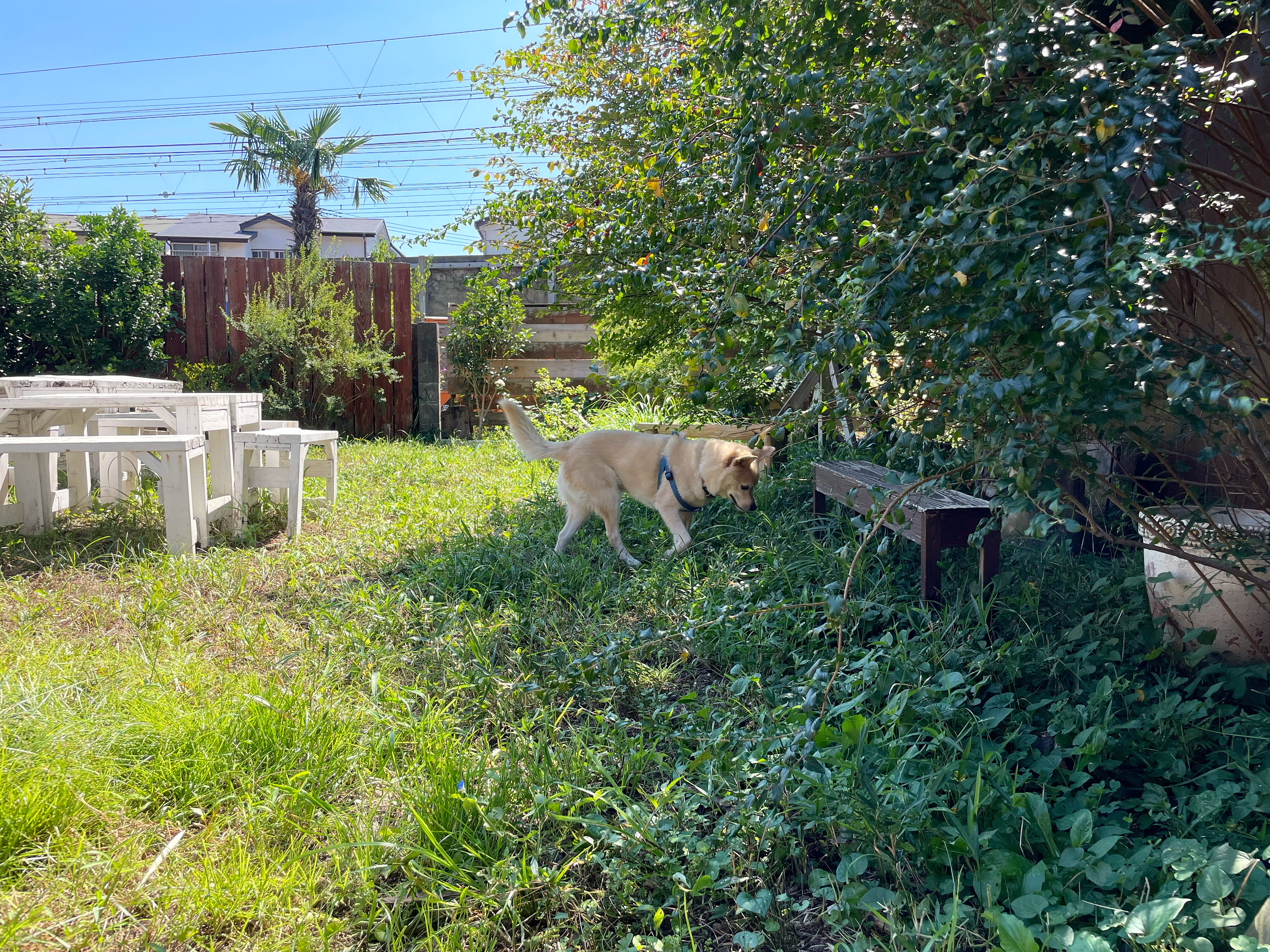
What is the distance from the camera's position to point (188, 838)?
1.92 meters

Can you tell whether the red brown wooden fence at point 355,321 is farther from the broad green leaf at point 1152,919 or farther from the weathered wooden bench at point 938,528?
the broad green leaf at point 1152,919

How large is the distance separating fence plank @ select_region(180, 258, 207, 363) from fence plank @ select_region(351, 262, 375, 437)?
1931mm

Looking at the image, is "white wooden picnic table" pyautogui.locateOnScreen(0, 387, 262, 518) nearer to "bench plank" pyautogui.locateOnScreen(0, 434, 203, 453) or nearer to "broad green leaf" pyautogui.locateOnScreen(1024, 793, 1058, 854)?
"bench plank" pyautogui.locateOnScreen(0, 434, 203, 453)

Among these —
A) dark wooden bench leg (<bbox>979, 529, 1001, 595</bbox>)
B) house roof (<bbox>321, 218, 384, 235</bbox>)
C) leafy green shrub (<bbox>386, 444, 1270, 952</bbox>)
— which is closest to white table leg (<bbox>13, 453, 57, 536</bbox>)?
leafy green shrub (<bbox>386, 444, 1270, 952</bbox>)

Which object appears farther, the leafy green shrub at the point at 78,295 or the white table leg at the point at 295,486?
the leafy green shrub at the point at 78,295

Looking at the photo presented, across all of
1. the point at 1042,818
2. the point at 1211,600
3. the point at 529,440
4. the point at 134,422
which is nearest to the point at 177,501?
the point at 134,422

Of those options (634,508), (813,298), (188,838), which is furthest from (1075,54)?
(634,508)

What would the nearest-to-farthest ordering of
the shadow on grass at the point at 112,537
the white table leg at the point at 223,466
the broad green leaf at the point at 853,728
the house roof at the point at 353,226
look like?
the broad green leaf at the point at 853,728 < the shadow on grass at the point at 112,537 < the white table leg at the point at 223,466 < the house roof at the point at 353,226

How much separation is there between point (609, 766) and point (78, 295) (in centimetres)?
1008

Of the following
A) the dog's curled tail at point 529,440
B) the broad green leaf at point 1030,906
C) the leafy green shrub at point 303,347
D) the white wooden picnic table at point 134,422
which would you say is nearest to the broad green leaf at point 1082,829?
the broad green leaf at point 1030,906

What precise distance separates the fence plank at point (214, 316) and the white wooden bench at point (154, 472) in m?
5.93

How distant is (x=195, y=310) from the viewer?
10.1 m

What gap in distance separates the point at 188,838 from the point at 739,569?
2690 millimetres

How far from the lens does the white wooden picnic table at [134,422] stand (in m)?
4.50
